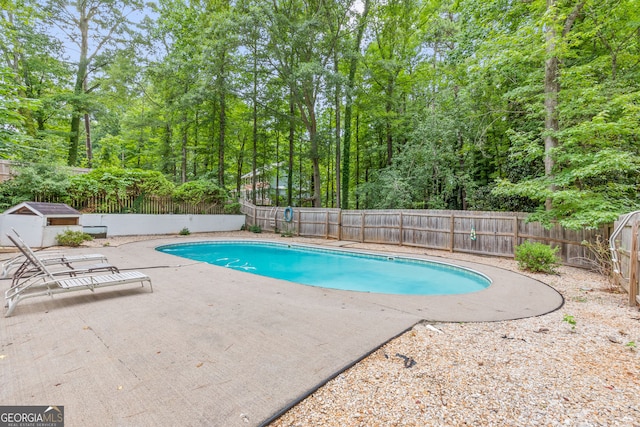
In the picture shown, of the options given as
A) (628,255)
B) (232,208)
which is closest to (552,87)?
(628,255)

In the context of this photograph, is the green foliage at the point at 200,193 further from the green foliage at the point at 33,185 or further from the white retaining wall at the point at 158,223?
the green foliage at the point at 33,185

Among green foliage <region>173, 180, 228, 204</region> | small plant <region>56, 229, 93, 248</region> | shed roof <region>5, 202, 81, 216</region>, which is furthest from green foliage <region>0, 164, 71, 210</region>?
green foliage <region>173, 180, 228, 204</region>

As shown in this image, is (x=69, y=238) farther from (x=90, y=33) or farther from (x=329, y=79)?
(x=90, y=33)

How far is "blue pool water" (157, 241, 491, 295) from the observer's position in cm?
676

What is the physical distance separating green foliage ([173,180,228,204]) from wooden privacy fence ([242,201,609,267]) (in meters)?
3.37

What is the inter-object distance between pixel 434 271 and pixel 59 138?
19.6m

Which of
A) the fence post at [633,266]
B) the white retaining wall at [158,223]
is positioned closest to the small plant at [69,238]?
the white retaining wall at [158,223]

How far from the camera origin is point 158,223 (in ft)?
43.0

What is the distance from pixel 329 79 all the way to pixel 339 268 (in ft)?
31.0

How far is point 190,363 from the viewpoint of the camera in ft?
7.78

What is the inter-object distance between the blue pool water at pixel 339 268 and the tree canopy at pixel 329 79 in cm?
307

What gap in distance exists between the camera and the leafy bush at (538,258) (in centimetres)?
625

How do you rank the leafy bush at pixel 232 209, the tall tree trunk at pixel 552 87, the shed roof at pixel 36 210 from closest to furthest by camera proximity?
1. the tall tree trunk at pixel 552 87
2. the shed roof at pixel 36 210
3. the leafy bush at pixel 232 209

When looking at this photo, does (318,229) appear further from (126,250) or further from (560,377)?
(560,377)
